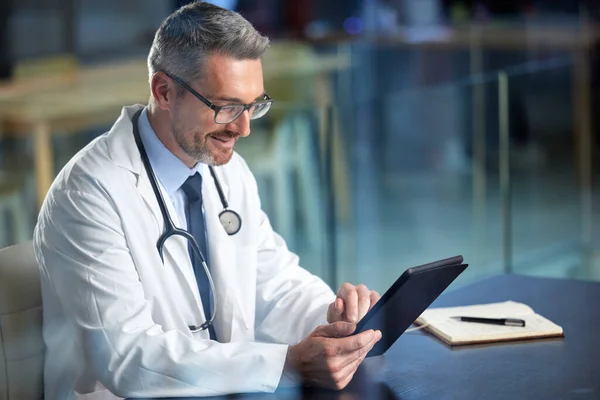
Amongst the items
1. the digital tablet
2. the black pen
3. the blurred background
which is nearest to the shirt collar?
the digital tablet

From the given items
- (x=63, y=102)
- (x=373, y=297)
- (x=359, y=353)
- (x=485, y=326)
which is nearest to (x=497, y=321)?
(x=485, y=326)

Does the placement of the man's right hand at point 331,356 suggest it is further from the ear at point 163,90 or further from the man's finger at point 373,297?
the ear at point 163,90

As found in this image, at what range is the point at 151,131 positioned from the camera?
179 centimetres

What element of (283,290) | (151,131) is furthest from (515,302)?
(151,131)

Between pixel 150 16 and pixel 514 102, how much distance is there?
5.53 ft

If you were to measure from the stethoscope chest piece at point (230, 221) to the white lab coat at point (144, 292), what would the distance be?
19 millimetres

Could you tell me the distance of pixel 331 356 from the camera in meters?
1.47

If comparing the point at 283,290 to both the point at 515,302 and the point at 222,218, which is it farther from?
the point at 515,302

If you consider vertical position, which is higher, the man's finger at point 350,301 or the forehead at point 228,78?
the forehead at point 228,78

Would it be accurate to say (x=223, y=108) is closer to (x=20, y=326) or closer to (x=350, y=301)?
(x=350, y=301)

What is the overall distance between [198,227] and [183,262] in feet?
0.39

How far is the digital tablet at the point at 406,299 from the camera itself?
58.6 inches

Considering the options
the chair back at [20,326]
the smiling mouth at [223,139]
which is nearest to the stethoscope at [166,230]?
the smiling mouth at [223,139]

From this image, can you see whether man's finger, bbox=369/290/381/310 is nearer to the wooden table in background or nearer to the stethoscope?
the stethoscope
